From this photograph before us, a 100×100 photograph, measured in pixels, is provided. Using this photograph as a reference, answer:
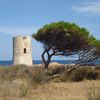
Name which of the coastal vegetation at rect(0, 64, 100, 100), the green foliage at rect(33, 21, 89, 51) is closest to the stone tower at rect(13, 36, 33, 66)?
the coastal vegetation at rect(0, 64, 100, 100)

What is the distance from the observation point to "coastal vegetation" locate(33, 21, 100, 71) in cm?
2877

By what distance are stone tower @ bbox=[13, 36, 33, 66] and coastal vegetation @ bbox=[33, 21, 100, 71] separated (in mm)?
18103

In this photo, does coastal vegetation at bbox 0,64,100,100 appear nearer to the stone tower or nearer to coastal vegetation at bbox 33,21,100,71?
coastal vegetation at bbox 33,21,100,71

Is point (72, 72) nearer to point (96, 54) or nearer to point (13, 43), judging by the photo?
point (96, 54)

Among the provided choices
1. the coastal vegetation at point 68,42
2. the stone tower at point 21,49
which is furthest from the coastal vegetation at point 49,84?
the stone tower at point 21,49

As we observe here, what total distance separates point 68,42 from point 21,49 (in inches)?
810

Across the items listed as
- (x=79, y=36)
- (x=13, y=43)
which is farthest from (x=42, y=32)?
(x=13, y=43)

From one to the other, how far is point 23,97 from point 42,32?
14.8 metres

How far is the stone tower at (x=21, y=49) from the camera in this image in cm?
4875

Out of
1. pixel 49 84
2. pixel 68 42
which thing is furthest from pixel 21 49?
pixel 49 84

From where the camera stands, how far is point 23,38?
4931 cm

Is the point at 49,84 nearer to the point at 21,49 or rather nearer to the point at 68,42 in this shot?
the point at 68,42

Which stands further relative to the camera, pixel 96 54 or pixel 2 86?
pixel 96 54

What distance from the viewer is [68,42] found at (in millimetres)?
29594
